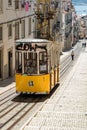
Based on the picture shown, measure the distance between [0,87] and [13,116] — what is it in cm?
1160

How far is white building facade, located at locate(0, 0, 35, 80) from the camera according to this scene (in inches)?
1481

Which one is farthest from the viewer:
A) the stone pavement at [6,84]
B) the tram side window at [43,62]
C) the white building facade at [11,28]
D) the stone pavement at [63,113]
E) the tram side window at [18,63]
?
the white building facade at [11,28]

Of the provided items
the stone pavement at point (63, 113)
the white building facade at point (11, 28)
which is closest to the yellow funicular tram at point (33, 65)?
the stone pavement at point (63, 113)

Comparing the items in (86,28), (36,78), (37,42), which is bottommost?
(86,28)

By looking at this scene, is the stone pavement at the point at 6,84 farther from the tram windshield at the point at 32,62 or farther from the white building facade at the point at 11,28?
the tram windshield at the point at 32,62

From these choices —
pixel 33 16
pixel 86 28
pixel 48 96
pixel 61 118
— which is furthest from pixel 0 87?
pixel 86 28

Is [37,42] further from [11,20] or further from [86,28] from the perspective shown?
[86,28]

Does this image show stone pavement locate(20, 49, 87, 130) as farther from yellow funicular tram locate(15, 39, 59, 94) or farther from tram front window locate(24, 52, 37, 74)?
tram front window locate(24, 52, 37, 74)

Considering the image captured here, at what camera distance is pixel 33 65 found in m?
25.2

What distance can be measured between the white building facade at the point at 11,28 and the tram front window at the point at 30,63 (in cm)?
1196

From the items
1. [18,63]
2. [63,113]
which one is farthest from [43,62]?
[63,113]

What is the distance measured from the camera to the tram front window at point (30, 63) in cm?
2522

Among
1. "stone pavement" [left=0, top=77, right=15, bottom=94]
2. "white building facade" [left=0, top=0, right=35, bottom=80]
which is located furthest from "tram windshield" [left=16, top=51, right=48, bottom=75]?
"white building facade" [left=0, top=0, right=35, bottom=80]

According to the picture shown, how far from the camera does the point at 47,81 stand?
25.7m
